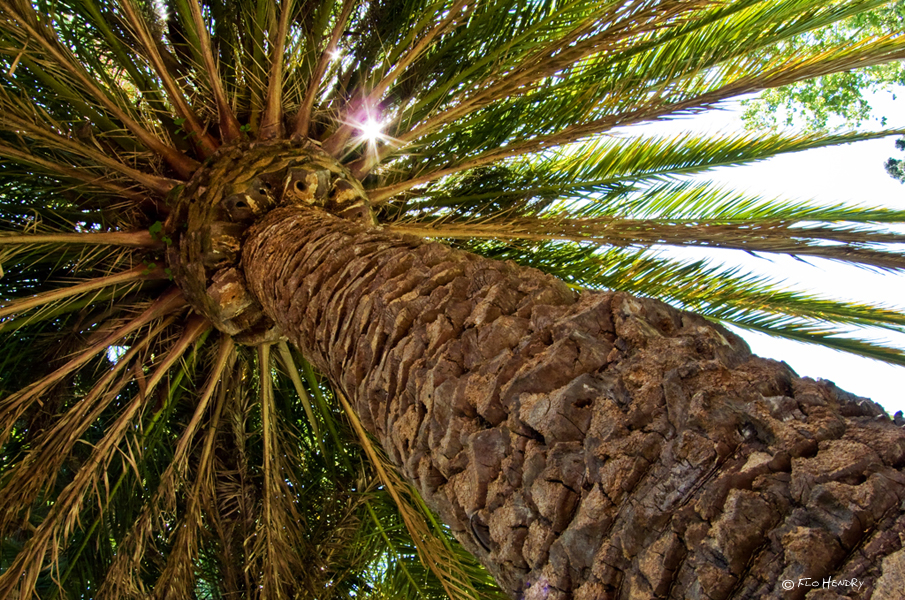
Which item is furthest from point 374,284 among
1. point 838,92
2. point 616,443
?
point 838,92

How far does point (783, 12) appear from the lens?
3.40 meters

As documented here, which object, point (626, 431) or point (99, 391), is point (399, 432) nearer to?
point (626, 431)

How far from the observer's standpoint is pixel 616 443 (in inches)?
47.8

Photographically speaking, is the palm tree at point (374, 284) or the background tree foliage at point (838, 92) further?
the background tree foliage at point (838, 92)

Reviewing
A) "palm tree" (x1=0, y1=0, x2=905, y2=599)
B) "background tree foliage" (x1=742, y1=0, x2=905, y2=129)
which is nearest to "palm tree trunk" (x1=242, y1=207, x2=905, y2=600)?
"palm tree" (x1=0, y1=0, x2=905, y2=599)

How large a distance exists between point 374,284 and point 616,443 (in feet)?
3.78

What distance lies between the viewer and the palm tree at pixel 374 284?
1.41m

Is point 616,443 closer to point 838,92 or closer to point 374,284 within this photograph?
point 374,284

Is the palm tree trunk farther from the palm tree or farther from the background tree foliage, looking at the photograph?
the background tree foliage

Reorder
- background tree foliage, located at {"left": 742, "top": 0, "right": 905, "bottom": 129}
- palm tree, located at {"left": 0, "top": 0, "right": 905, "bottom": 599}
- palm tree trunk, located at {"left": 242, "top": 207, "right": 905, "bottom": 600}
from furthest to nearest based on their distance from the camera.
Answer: background tree foliage, located at {"left": 742, "top": 0, "right": 905, "bottom": 129} → palm tree, located at {"left": 0, "top": 0, "right": 905, "bottom": 599} → palm tree trunk, located at {"left": 242, "top": 207, "right": 905, "bottom": 600}

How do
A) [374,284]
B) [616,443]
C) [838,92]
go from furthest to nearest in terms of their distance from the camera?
[838,92]
[374,284]
[616,443]

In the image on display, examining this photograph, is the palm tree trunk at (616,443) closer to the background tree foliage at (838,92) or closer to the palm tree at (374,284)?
the palm tree at (374,284)

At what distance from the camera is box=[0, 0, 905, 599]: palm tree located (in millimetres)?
1407

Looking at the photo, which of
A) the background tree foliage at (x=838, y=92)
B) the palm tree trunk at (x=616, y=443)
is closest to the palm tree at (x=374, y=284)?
the palm tree trunk at (x=616, y=443)
